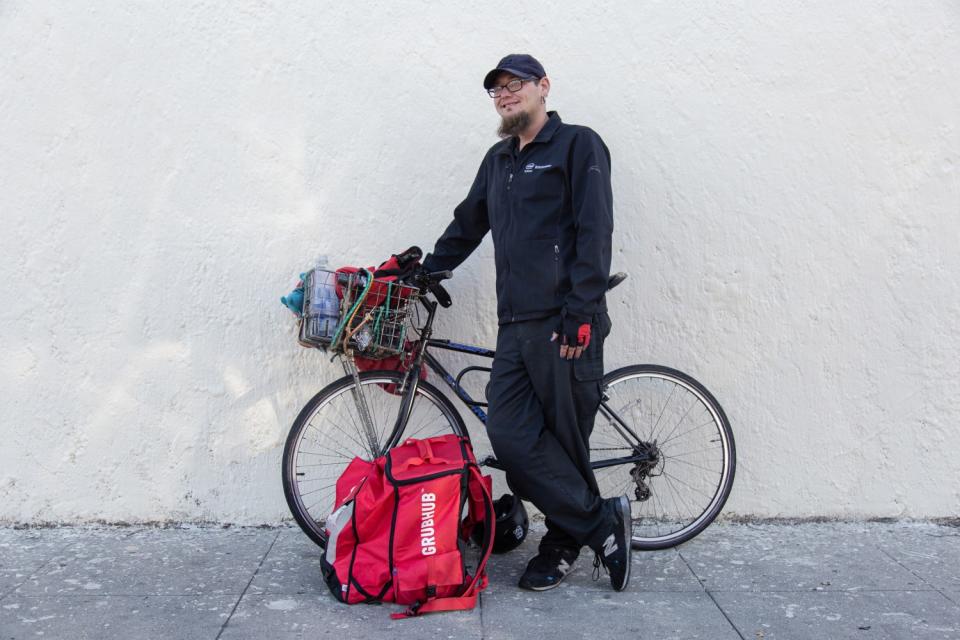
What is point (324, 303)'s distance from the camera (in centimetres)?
362

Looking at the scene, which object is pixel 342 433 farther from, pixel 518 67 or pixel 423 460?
pixel 518 67

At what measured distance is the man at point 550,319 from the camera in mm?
3336

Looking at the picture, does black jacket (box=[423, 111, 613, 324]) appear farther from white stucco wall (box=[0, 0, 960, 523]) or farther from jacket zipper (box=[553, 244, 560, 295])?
white stucco wall (box=[0, 0, 960, 523])

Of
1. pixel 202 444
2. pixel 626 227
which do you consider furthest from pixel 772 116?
pixel 202 444

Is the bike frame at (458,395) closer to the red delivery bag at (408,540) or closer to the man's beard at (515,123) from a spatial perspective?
the red delivery bag at (408,540)

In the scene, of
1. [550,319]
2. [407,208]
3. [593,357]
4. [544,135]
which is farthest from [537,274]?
[407,208]

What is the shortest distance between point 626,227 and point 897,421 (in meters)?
1.64

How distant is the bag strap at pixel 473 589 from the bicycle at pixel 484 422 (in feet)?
1.00

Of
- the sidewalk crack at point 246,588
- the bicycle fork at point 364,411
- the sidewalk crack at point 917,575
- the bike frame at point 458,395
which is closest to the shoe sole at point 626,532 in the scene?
the bike frame at point 458,395

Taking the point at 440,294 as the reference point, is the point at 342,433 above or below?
below

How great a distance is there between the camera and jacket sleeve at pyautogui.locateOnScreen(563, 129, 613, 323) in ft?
10.7

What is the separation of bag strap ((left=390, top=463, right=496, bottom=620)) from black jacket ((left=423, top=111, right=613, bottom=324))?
706 mm

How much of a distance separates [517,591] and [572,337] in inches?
42.1

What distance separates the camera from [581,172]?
3.36 m
